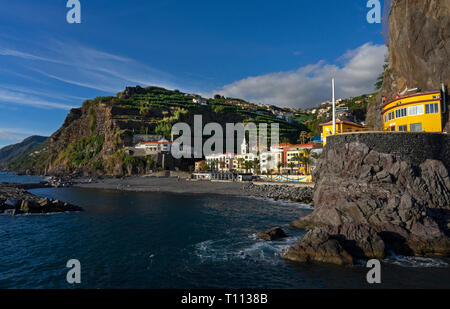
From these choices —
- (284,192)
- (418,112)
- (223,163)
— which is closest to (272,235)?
(418,112)

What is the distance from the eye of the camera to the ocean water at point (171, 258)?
51.3 ft

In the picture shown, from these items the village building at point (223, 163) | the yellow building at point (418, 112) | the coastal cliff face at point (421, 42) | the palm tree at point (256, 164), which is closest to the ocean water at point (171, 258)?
the yellow building at point (418, 112)

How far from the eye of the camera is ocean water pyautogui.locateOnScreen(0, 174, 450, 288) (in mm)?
15641

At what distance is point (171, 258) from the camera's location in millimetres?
19453

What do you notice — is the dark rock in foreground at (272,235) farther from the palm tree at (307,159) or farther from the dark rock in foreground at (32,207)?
the palm tree at (307,159)

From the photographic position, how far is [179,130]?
130 m

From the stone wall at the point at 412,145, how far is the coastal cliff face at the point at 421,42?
13.5 ft

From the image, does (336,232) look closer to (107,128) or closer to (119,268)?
(119,268)

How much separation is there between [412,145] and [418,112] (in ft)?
24.5

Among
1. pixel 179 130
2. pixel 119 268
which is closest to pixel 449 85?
pixel 119 268

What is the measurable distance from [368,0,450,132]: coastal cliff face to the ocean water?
2582 centimetres

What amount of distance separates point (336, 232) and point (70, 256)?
21.2m

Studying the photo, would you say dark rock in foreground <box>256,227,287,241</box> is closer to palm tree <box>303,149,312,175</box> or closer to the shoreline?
the shoreline

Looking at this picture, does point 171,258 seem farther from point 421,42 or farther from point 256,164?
point 256,164
